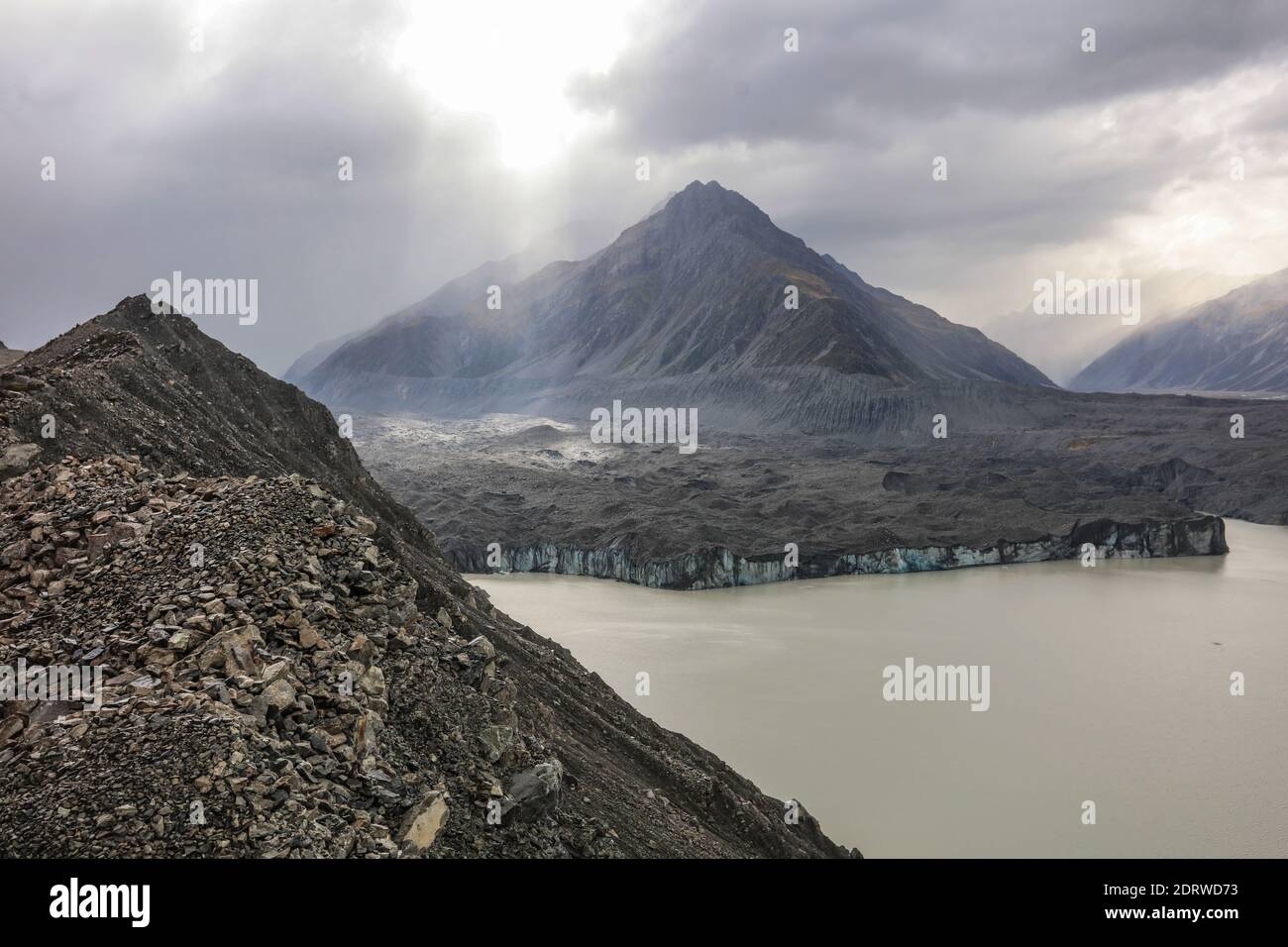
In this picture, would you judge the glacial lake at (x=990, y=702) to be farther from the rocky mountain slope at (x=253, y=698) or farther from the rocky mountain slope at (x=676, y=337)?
the rocky mountain slope at (x=676, y=337)

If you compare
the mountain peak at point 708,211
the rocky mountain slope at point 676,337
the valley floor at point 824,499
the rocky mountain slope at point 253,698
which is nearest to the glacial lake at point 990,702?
the valley floor at point 824,499

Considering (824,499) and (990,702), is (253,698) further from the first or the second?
(824,499)

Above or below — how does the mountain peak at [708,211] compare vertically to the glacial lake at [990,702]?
above

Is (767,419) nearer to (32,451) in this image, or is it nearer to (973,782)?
(973,782)

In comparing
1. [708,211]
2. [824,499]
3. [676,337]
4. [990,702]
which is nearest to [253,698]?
[990,702]

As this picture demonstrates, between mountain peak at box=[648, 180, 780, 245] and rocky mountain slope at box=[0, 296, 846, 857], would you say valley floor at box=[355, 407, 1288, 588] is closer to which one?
rocky mountain slope at box=[0, 296, 846, 857]
